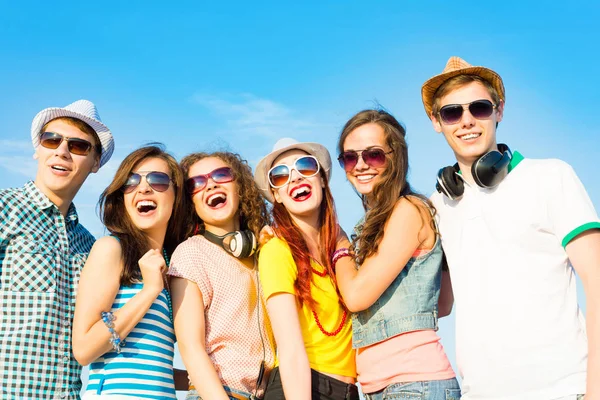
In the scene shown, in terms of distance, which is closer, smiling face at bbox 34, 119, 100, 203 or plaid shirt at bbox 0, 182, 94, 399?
plaid shirt at bbox 0, 182, 94, 399

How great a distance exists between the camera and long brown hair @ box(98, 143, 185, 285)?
235 inches

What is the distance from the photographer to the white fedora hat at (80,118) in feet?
22.2

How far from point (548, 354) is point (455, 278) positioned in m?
0.97

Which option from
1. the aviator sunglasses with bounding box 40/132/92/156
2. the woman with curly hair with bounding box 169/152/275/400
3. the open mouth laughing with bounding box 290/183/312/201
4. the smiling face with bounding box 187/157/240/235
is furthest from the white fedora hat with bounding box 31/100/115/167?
the open mouth laughing with bounding box 290/183/312/201

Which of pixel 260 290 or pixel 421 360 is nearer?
pixel 421 360

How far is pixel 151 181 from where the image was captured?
20.0ft

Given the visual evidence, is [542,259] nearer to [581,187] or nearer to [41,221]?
[581,187]

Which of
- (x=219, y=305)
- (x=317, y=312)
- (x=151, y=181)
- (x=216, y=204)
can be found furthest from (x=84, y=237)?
(x=317, y=312)

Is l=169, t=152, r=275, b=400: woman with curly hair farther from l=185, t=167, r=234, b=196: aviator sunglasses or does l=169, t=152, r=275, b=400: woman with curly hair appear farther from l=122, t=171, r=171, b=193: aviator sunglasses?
l=122, t=171, r=171, b=193: aviator sunglasses

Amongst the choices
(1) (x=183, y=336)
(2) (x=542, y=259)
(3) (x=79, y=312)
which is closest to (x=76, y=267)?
(3) (x=79, y=312)

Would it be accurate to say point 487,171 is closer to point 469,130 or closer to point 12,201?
point 469,130

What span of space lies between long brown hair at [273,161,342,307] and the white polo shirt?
128 cm

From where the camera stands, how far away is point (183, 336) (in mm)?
5340

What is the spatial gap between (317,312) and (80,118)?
150 inches
